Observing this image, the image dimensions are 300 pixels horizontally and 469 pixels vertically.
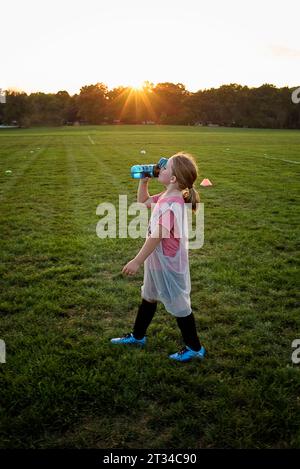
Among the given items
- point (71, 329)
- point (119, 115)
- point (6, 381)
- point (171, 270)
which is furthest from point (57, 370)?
point (119, 115)

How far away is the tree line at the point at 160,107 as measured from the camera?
3664 inches

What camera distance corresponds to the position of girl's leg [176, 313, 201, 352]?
3.26 metres

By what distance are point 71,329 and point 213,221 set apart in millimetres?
4492

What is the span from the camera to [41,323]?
3.96 meters

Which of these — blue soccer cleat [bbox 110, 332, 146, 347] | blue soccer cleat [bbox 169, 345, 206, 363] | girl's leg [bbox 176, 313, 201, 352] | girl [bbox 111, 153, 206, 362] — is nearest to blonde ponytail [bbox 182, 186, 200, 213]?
girl [bbox 111, 153, 206, 362]

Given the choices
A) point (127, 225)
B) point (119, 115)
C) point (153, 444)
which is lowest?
point (153, 444)

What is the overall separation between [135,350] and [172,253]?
3.34ft

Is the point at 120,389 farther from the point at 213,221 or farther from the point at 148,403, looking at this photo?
A: the point at 213,221

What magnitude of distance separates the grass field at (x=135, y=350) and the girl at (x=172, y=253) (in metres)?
0.43
